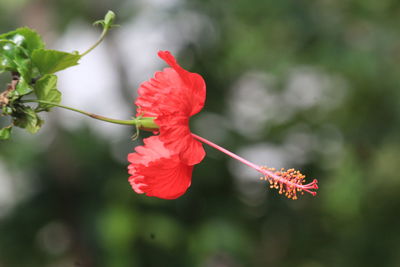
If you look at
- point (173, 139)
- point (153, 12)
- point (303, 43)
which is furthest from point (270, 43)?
point (173, 139)

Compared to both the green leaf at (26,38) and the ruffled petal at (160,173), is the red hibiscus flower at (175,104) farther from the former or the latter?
the green leaf at (26,38)

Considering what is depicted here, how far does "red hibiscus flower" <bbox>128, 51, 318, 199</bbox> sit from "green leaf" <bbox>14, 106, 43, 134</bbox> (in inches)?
9.0

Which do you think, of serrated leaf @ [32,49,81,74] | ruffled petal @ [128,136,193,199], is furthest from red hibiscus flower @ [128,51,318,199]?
serrated leaf @ [32,49,81,74]

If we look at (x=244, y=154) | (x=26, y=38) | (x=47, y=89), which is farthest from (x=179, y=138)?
(x=244, y=154)

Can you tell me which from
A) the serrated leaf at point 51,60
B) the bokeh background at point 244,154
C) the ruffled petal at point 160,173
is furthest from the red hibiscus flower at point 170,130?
the bokeh background at point 244,154

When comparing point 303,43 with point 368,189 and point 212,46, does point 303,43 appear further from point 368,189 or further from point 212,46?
point 368,189

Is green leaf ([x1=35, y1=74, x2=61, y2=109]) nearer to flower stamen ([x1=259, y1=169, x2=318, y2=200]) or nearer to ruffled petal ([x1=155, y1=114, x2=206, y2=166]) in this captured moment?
ruffled petal ([x1=155, y1=114, x2=206, y2=166])

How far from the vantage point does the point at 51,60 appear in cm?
117

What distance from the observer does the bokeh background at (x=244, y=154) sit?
3609mm

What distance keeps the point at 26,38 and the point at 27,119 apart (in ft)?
0.75

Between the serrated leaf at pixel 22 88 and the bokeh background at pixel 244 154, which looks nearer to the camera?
the serrated leaf at pixel 22 88

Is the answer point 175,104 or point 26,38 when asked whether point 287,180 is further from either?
point 26,38

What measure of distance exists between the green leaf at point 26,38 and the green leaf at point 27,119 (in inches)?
7.1

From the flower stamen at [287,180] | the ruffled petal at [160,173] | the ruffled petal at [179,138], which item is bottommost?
the flower stamen at [287,180]
